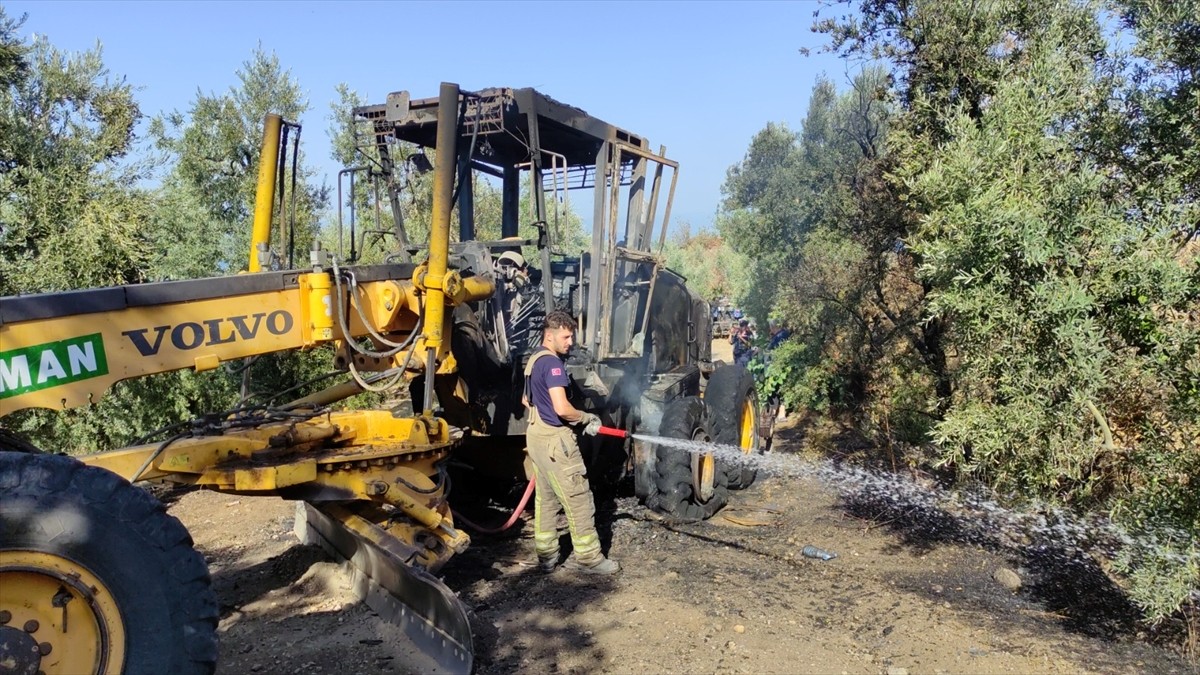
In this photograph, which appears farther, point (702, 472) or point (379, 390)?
point (702, 472)

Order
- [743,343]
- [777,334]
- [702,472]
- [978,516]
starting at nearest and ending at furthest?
[978,516], [702,472], [777,334], [743,343]

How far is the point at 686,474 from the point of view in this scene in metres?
7.11

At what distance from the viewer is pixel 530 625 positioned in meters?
5.04


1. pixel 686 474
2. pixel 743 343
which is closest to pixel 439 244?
pixel 686 474

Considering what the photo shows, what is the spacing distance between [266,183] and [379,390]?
5.04 feet

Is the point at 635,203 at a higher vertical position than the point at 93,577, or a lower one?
higher

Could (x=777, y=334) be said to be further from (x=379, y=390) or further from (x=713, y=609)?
(x=379, y=390)

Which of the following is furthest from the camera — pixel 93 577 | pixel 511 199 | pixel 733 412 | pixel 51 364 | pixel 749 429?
pixel 749 429

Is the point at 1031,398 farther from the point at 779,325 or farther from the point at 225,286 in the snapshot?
the point at 779,325

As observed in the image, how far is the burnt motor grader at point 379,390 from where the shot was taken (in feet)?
11.2

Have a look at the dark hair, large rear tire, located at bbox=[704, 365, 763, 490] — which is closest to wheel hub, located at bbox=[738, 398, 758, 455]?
large rear tire, located at bbox=[704, 365, 763, 490]

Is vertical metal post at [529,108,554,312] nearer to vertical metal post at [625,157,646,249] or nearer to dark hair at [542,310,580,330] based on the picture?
dark hair at [542,310,580,330]

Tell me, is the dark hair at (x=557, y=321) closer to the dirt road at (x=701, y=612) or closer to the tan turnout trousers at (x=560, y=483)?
the tan turnout trousers at (x=560, y=483)

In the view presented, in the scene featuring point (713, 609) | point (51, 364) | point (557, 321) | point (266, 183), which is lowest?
point (713, 609)
